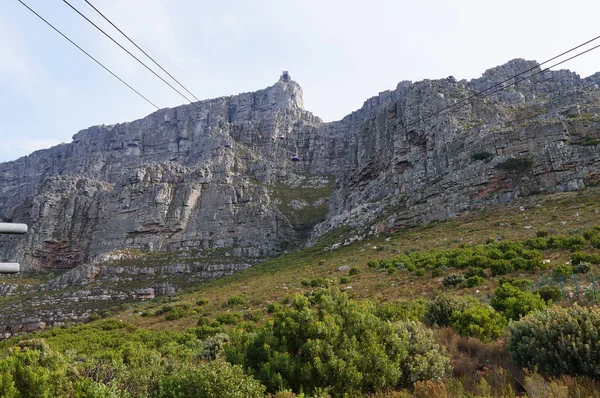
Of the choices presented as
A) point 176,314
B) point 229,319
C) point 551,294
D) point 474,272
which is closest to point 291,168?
point 176,314

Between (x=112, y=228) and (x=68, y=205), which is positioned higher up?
(x=68, y=205)

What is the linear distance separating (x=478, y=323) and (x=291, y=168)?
363 ft

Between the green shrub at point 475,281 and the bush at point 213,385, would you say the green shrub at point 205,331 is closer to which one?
the bush at point 213,385

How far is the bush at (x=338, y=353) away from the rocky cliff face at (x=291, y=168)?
37889mm

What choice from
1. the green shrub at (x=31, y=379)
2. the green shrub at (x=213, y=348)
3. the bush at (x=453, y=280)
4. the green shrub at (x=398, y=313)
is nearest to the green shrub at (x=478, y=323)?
the green shrub at (x=398, y=313)

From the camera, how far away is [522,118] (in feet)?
Answer: 188

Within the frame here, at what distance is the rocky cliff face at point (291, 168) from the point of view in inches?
1689

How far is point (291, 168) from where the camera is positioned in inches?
4683

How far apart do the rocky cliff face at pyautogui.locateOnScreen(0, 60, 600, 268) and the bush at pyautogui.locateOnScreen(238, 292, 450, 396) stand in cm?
3789

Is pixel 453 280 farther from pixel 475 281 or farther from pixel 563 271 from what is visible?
pixel 563 271

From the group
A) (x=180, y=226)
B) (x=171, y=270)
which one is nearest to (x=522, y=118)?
(x=171, y=270)

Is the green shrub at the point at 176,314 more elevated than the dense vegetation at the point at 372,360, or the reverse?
the dense vegetation at the point at 372,360

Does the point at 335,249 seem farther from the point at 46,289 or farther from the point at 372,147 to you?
the point at 46,289

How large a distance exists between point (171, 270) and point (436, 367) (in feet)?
218
